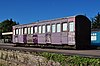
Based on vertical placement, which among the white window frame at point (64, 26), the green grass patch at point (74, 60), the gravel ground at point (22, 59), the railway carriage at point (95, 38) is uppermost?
the white window frame at point (64, 26)

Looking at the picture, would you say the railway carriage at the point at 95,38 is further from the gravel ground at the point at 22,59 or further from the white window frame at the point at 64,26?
the gravel ground at the point at 22,59

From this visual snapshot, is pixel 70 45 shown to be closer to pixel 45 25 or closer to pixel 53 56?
pixel 45 25

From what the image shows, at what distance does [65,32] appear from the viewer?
2303cm

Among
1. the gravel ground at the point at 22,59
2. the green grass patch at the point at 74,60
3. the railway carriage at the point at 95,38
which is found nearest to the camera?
the green grass patch at the point at 74,60

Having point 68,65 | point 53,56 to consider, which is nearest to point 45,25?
point 53,56

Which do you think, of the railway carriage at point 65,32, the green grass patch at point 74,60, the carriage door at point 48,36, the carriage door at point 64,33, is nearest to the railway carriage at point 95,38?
the railway carriage at point 65,32

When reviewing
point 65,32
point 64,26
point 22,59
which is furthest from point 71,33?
point 22,59

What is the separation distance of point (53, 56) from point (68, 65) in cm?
183

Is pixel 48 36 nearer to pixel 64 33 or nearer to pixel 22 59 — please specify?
pixel 64 33

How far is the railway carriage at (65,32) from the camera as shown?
22.3 meters

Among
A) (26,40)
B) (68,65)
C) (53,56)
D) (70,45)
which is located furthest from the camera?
(26,40)

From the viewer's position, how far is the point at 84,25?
2344 cm

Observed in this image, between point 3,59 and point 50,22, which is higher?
point 50,22

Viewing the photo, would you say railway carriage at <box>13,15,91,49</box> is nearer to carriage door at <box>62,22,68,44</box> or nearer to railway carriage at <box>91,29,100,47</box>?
carriage door at <box>62,22,68,44</box>
